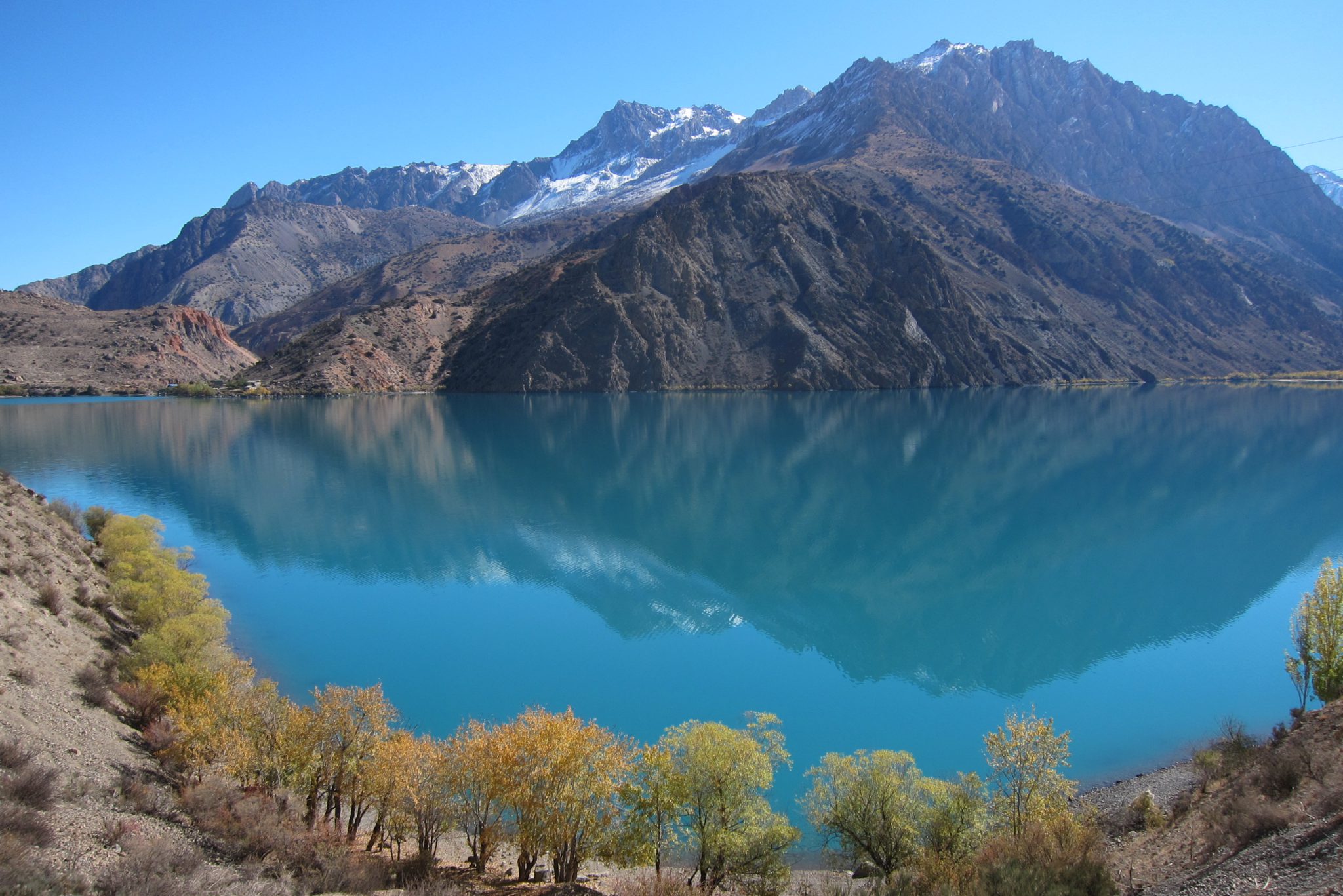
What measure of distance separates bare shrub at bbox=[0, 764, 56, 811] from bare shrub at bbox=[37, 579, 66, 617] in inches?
437

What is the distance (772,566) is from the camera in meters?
37.0

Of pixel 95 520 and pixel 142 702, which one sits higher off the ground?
pixel 95 520

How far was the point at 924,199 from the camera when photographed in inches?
6698

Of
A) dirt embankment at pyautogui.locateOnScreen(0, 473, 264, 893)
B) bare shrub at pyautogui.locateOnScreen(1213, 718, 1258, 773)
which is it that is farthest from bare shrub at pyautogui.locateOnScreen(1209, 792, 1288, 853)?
dirt embankment at pyautogui.locateOnScreen(0, 473, 264, 893)

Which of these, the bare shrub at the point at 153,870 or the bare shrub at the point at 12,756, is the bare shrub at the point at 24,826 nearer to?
the bare shrub at the point at 153,870

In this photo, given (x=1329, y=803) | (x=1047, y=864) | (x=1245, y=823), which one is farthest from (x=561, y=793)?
(x=1329, y=803)

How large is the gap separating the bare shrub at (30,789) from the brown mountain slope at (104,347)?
139552 millimetres

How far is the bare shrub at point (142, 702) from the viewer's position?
17.5 meters

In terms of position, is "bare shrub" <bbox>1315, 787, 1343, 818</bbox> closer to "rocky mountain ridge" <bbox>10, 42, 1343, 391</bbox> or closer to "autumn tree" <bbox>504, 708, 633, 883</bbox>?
"autumn tree" <bbox>504, 708, 633, 883</bbox>

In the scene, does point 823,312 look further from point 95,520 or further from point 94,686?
point 94,686

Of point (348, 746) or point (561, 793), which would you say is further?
point (348, 746)

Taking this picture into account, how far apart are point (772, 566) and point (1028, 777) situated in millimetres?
22270

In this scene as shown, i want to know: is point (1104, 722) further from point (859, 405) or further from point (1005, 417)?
point (859, 405)

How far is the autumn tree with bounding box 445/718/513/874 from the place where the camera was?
44.3 feet
